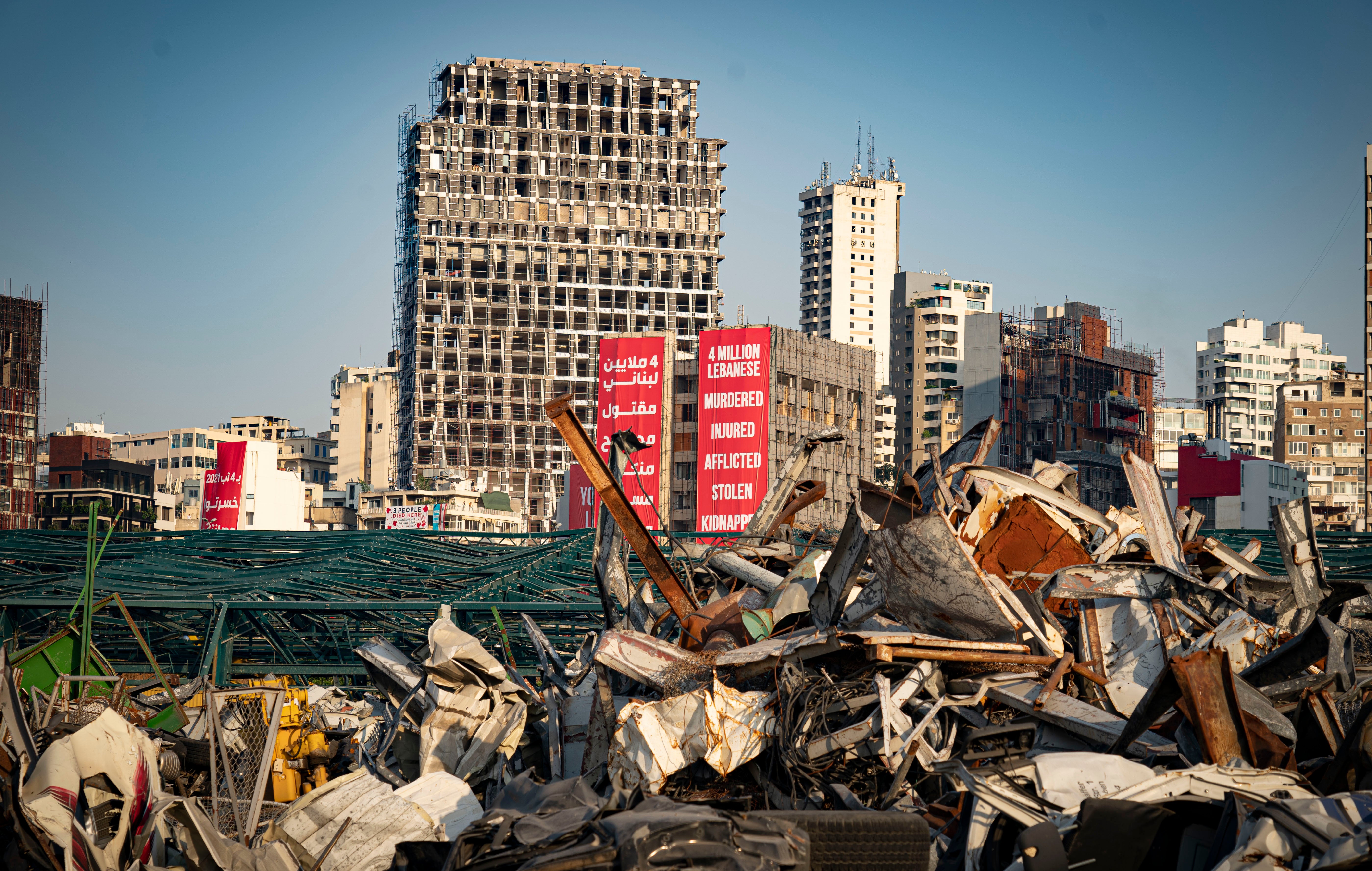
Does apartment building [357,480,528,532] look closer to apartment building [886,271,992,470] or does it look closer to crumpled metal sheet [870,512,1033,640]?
apartment building [886,271,992,470]

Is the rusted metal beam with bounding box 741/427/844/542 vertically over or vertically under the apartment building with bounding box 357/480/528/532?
over

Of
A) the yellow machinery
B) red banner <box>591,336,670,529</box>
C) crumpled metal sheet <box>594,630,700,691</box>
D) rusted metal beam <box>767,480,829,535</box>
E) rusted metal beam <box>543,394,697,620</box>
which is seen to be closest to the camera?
crumpled metal sheet <box>594,630,700,691</box>

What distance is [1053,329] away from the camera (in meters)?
119

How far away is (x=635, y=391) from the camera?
7788cm

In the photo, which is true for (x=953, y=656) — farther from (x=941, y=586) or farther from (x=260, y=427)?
(x=260, y=427)

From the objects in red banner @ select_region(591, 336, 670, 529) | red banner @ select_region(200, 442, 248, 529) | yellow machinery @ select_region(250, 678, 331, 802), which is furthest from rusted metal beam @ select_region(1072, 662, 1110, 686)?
red banner @ select_region(200, 442, 248, 529)

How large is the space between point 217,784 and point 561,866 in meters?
5.46

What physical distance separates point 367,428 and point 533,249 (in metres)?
31.5

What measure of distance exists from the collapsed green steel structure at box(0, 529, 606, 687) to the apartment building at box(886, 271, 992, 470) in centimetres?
10474

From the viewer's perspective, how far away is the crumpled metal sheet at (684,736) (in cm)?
870

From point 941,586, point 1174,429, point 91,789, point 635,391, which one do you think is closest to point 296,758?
point 91,789

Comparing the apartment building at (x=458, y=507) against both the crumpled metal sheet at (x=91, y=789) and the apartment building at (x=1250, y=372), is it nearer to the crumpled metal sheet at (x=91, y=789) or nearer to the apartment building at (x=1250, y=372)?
the crumpled metal sheet at (x=91, y=789)

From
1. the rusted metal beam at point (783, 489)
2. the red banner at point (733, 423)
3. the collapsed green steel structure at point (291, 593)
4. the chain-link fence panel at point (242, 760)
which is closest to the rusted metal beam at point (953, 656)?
the rusted metal beam at point (783, 489)

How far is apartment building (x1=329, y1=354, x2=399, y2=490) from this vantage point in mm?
125312
